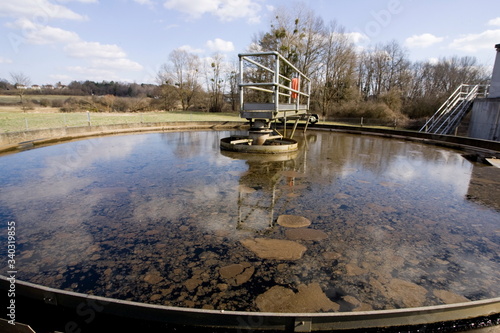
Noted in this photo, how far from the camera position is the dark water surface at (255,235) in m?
2.04

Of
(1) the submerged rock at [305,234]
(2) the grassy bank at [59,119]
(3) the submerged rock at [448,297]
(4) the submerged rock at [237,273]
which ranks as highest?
(2) the grassy bank at [59,119]

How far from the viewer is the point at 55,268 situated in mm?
2234

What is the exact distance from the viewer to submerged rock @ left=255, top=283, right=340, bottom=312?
1.86 meters

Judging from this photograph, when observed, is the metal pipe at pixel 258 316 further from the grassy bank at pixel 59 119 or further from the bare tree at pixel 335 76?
the bare tree at pixel 335 76

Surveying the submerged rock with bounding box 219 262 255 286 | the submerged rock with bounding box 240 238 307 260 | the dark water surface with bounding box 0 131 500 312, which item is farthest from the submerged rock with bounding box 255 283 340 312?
the submerged rock with bounding box 240 238 307 260

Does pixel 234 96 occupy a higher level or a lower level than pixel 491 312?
higher

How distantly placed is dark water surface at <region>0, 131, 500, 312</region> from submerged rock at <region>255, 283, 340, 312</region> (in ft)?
0.03

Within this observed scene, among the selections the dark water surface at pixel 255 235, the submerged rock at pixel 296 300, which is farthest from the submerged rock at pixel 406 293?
the submerged rock at pixel 296 300

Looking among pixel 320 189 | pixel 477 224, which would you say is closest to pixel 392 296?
pixel 477 224

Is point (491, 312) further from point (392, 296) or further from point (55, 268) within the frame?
point (55, 268)

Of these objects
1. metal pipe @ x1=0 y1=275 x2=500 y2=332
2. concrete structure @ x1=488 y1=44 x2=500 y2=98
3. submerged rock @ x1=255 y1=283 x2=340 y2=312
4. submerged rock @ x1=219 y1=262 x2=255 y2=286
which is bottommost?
submerged rock @ x1=255 y1=283 x2=340 y2=312

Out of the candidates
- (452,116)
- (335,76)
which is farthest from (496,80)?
(335,76)

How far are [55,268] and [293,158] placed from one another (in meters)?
5.88

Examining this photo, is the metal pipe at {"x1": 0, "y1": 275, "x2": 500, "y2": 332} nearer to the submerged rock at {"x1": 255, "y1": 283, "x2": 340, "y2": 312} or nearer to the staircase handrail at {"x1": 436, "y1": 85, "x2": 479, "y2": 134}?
the submerged rock at {"x1": 255, "y1": 283, "x2": 340, "y2": 312}
